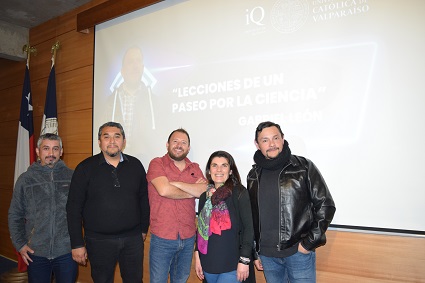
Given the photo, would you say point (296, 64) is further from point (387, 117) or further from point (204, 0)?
point (204, 0)

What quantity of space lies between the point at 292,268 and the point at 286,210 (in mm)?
367

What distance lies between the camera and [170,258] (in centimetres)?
241

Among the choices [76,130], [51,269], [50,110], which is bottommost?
[51,269]

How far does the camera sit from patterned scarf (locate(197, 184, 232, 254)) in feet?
6.34

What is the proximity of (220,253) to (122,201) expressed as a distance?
857 millimetres

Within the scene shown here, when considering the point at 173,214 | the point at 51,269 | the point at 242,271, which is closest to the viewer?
the point at 242,271

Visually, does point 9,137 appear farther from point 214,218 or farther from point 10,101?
point 214,218

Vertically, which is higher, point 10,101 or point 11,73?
point 11,73

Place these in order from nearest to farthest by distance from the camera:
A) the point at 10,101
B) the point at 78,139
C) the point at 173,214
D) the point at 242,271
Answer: the point at 242,271
the point at 173,214
the point at 78,139
the point at 10,101

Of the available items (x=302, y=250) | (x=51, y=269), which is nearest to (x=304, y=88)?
(x=302, y=250)

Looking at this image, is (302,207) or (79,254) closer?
(302,207)

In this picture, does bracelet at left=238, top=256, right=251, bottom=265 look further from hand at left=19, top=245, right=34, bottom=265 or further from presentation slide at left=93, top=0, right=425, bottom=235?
hand at left=19, top=245, right=34, bottom=265

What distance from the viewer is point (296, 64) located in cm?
242

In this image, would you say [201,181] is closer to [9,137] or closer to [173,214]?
[173,214]
